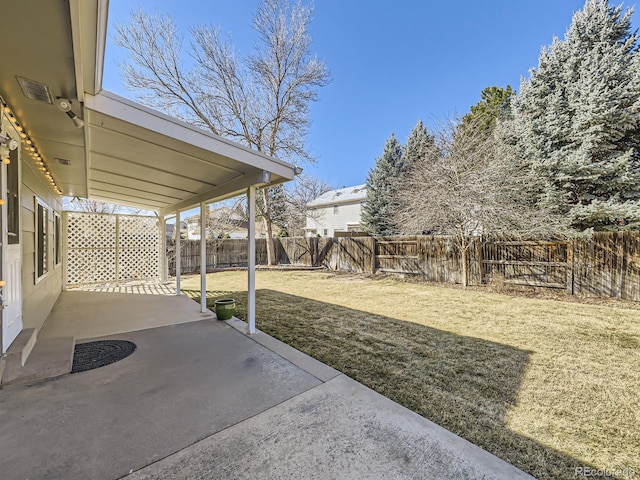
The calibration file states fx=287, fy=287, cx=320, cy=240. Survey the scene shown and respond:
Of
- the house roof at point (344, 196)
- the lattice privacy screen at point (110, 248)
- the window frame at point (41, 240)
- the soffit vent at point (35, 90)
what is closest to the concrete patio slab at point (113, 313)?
the window frame at point (41, 240)

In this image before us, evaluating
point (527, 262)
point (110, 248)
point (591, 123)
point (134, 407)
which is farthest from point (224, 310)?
point (591, 123)

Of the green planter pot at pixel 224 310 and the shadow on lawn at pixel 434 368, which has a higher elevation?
the green planter pot at pixel 224 310

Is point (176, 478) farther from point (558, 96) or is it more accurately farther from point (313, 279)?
point (558, 96)

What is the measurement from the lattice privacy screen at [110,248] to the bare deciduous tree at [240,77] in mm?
5770

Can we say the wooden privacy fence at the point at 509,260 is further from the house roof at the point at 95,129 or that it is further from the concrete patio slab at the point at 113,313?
the house roof at the point at 95,129

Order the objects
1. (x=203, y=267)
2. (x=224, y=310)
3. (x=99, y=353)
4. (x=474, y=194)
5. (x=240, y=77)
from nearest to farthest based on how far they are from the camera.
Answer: (x=99, y=353) < (x=224, y=310) < (x=203, y=267) < (x=474, y=194) < (x=240, y=77)

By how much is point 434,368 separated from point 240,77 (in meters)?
14.3

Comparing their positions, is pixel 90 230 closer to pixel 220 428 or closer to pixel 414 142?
pixel 220 428

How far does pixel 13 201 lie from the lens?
3.16m

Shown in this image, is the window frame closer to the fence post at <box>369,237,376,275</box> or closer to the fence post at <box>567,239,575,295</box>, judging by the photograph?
the fence post at <box>369,237,376,275</box>

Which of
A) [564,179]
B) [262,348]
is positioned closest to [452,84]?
[564,179]

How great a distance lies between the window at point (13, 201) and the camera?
3.02 m

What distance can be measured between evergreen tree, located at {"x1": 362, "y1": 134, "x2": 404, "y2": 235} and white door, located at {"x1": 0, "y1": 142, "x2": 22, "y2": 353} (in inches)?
602

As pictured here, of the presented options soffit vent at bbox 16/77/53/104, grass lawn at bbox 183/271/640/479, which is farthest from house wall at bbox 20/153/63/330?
grass lawn at bbox 183/271/640/479
